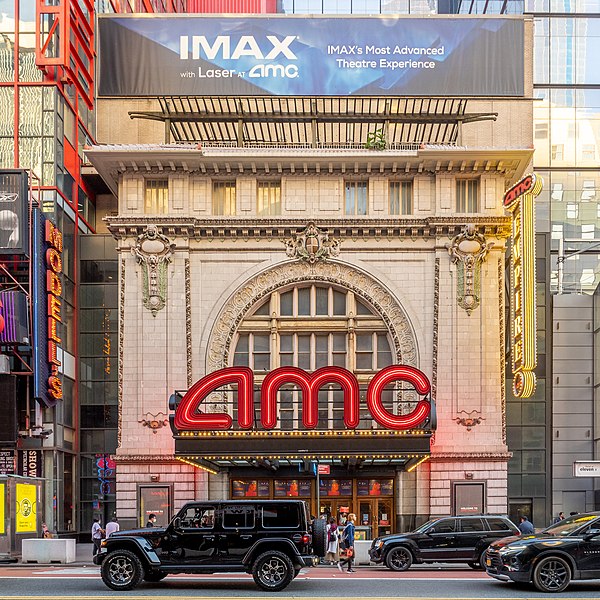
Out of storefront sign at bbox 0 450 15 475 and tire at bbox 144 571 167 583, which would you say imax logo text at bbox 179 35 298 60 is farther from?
tire at bbox 144 571 167 583

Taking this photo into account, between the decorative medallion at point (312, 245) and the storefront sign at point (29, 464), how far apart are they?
611 inches

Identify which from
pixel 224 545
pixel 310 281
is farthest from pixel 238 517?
pixel 310 281

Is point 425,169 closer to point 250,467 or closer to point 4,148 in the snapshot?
point 250,467

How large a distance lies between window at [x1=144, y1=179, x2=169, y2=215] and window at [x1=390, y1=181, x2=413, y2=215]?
1084 cm

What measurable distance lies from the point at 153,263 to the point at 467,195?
15.3 metres

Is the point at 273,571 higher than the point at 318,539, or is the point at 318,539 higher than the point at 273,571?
the point at 318,539

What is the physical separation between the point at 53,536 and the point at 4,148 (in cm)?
1902

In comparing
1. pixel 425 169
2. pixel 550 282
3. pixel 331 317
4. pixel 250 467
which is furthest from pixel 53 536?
pixel 550 282

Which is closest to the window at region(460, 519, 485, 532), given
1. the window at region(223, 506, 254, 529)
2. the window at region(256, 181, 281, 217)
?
the window at region(223, 506, 254, 529)

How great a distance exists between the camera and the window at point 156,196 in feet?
159

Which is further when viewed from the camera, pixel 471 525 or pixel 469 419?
pixel 469 419

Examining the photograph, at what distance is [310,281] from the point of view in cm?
4822

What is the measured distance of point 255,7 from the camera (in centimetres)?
8725

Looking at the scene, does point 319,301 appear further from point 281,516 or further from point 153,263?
point 281,516
